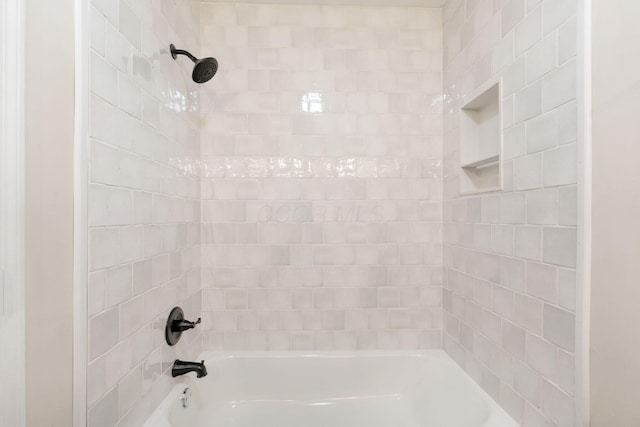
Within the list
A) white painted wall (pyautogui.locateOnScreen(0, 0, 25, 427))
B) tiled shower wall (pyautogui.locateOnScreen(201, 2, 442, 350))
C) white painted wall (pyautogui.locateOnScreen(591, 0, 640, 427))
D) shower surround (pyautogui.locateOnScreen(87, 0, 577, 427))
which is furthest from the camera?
tiled shower wall (pyautogui.locateOnScreen(201, 2, 442, 350))

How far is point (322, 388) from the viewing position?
184 centimetres

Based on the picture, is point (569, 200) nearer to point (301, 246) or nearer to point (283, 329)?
point (301, 246)

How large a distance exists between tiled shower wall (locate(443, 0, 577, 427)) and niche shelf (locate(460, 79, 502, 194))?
0.24 feet

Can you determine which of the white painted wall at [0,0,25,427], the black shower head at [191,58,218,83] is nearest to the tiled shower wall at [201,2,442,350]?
the black shower head at [191,58,218,83]

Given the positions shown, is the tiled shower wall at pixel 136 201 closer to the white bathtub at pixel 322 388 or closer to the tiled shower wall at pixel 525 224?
the white bathtub at pixel 322 388

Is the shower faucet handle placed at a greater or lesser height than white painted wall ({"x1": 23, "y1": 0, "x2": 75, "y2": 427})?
lesser

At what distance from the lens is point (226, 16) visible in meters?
1.87

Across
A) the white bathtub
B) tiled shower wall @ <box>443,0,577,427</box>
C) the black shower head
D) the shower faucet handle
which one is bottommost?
the white bathtub

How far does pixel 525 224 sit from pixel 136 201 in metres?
1.38

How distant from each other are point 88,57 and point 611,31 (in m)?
1.36

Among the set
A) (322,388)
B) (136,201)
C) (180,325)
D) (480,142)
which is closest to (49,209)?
(136,201)

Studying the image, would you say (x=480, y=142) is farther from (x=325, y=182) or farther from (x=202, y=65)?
(x=202, y=65)

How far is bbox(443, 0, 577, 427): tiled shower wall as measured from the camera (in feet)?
3.19

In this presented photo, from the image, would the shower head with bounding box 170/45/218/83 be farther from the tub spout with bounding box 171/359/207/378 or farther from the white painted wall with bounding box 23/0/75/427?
the tub spout with bounding box 171/359/207/378
